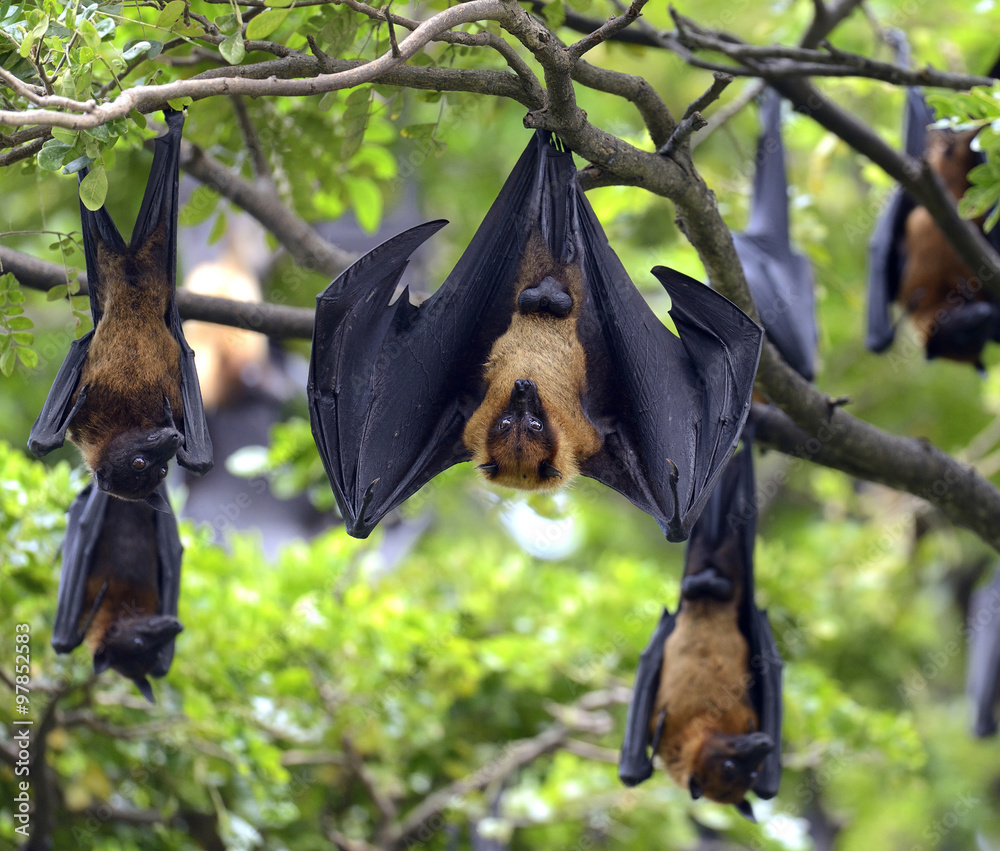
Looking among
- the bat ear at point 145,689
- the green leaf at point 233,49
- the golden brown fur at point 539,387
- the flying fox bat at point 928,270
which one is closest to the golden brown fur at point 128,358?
the green leaf at point 233,49

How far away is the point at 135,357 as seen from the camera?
9.42ft

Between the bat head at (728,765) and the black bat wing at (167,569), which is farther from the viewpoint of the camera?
the bat head at (728,765)

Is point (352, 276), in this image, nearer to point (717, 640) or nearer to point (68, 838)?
point (717, 640)

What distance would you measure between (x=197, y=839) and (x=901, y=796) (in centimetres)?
652

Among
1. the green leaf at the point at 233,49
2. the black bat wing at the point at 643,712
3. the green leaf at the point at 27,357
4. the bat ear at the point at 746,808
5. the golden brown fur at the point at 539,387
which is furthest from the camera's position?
the bat ear at the point at 746,808

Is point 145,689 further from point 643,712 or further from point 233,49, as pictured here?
point 233,49

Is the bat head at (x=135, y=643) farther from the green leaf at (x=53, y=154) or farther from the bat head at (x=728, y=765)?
the bat head at (x=728, y=765)

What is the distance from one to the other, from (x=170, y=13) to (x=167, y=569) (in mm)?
2148

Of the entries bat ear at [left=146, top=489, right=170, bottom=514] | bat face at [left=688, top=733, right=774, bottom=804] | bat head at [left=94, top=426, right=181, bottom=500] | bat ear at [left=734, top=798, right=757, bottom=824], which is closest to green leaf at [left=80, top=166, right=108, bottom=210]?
bat head at [left=94, top=426, right=181, bottom=500]

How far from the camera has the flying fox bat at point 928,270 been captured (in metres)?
5.55

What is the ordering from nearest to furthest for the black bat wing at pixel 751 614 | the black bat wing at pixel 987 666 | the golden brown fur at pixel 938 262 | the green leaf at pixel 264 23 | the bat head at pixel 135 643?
the green leaf at pixel 264 23 → the bat head at pixel 135 643 → the black bat wing at pixel 751 614 → the golden brown fur at pixel 938 262 → the black bat wing at pixel 987 666

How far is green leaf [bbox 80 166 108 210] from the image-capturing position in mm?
2422

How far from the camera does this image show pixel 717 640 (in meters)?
4.25

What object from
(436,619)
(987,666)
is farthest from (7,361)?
(987,666)
